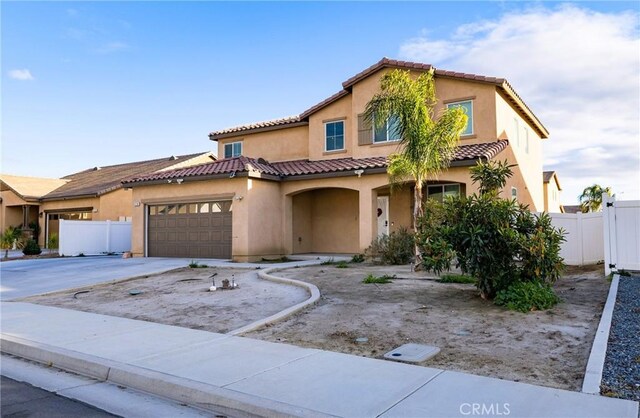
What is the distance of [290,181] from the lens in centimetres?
2019

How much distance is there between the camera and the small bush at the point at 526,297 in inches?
323

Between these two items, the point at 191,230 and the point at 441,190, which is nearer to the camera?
the point at 441,190

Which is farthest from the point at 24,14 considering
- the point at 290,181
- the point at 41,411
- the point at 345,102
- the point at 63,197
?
the point at 63,197

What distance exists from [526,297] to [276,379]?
5.11 meters

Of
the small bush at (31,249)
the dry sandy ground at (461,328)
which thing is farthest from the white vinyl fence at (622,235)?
the small bush at (31,249)

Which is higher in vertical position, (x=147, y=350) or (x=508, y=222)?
(x=508, y=222)

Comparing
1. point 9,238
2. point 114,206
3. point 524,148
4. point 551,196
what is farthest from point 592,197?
point 9,238

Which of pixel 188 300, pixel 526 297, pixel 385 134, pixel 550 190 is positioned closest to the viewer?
pixel 526 297

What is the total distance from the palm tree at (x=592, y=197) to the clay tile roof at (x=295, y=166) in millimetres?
22462

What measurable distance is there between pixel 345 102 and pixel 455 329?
50.6 feet

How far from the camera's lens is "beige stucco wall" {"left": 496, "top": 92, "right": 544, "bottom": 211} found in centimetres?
1845

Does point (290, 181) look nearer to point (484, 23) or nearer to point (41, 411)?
point (484, 23)

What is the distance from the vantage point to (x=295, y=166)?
21.1 m

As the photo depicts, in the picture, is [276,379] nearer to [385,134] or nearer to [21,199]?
[385,134]
